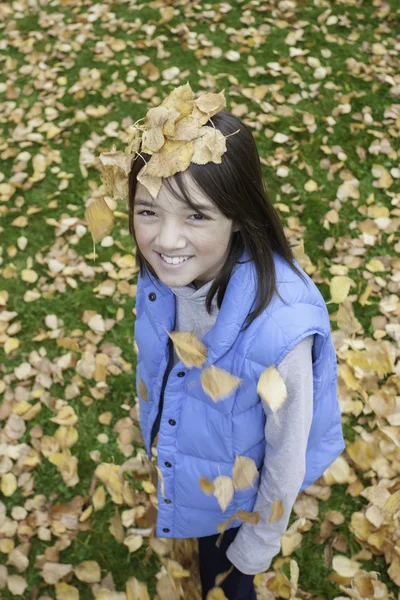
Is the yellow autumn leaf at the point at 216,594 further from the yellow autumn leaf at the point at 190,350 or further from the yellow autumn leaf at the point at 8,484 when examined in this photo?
the yellow autumn leaf at the point at 8,484

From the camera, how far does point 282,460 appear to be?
1.38 meters

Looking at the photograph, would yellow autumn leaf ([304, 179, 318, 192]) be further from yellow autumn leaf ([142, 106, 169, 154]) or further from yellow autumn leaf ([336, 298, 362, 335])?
yellow autumn leaf ([142, 106, 169, 154])

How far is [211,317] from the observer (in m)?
1.48

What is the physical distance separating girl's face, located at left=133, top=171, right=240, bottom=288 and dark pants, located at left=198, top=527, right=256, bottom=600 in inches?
38.0

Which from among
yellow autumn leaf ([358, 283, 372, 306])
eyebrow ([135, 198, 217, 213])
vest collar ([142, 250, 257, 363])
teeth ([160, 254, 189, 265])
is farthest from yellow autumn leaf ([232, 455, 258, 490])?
yellow autumn leaf ([358, 283, 372, 306])

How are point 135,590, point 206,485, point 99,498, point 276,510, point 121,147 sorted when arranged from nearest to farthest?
point 276,510 → point 206,485 → point 135,590 → point 99,498 → point 121,147

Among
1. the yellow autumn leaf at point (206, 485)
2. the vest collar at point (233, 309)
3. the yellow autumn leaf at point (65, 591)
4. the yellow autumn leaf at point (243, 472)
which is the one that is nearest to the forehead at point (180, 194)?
the vest collar at point (233, 309)

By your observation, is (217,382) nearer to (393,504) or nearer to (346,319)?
(346,319)

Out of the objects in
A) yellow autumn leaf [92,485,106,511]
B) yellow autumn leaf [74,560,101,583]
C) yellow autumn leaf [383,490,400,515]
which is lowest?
yellow autumn leaf [74,560,101,583]

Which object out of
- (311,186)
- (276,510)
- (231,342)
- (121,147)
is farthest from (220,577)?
(121,147)

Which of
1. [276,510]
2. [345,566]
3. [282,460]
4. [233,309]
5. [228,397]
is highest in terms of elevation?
[233,309]

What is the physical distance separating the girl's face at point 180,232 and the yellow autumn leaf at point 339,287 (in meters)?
1.48

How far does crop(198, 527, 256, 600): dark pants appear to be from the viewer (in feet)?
5.79

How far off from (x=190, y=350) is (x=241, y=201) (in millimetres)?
425
